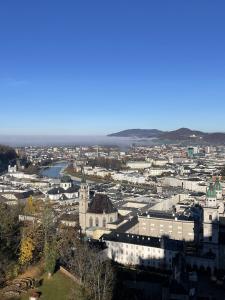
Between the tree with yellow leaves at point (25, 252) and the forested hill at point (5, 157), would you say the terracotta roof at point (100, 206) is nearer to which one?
the tree with yellow leaves at point (25, 252)

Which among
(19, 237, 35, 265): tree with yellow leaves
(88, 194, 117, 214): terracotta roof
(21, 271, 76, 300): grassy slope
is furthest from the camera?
(88, 194, 117, 214): terracotta roof

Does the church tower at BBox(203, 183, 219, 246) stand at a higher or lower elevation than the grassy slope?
higher

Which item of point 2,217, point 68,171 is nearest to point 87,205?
point 2,217

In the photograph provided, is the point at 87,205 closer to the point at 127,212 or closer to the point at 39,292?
the point at 127,212

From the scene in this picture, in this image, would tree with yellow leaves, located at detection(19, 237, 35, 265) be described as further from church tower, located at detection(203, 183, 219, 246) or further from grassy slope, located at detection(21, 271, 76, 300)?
church tower, located at detection(203, 183, 219, 246)

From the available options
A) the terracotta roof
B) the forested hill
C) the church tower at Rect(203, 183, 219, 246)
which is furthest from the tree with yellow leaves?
the forested hill

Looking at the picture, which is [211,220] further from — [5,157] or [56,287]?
[5,157]

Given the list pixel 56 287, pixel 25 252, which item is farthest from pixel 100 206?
pixel 56 287

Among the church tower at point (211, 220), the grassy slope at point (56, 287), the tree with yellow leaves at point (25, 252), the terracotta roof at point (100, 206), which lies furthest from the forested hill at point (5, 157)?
the grassy slope at point (56, 287)

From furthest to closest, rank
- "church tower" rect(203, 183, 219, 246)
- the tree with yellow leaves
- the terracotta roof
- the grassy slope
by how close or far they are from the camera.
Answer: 1. the terracotta roof
2. "church tower" rect(203, 183, 219, 246)
3. the tree with yellow leaves
4. the grassy slope
